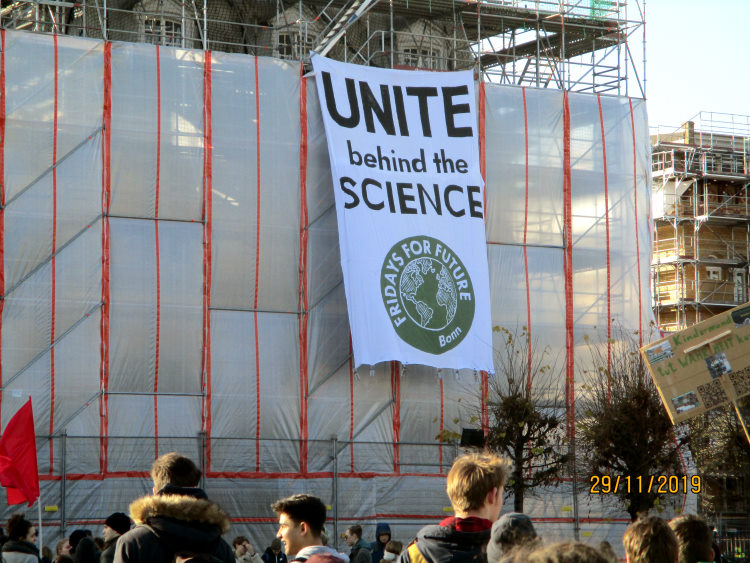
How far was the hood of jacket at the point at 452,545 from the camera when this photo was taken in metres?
5.31

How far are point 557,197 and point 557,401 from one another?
16.0ft

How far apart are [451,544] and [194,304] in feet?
65.2

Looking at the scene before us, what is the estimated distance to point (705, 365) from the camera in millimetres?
11672

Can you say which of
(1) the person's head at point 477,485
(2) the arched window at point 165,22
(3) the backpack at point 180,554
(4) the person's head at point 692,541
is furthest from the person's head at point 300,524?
(2) the arched window at point 165,22

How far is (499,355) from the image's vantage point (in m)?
27.3

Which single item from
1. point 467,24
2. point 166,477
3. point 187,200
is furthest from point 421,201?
point 166,477

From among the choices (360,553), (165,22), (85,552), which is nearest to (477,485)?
(85,552)

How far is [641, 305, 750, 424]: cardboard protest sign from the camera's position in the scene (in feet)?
37.7

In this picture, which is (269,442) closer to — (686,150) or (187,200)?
(187,200)

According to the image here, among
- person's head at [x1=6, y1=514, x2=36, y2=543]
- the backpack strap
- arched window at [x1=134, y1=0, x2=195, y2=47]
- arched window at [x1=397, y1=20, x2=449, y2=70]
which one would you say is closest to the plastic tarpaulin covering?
arched window at [x1=134, y1=0, x2=195, y2=47]

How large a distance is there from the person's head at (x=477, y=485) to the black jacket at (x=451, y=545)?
3.3 inches

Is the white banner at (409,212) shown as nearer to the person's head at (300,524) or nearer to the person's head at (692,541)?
the person's head at (300,524)

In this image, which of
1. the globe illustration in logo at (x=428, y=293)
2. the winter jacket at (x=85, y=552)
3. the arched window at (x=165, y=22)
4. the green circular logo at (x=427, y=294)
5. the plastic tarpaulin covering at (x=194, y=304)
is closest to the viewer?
the winter jacket at (x=85, y=552)
